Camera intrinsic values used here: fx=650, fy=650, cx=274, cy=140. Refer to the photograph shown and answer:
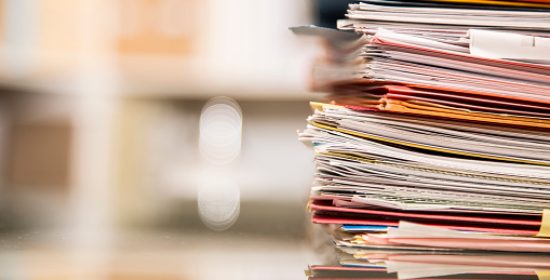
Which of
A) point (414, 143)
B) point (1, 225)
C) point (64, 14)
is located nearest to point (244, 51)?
point (64, 14)

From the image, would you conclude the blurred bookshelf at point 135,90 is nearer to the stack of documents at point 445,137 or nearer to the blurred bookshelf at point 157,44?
the blurred bookshelf at point 157,44

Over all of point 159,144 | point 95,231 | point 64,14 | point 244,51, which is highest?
point 64,14

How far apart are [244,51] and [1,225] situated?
1.28 metres

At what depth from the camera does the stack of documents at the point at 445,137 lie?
546 millimetres

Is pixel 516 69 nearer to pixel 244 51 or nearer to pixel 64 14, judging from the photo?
pixel 244 51

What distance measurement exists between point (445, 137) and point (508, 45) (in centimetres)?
9

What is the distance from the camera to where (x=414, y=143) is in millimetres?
556

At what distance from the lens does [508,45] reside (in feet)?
1.80

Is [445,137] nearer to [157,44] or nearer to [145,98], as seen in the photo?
[157,44]

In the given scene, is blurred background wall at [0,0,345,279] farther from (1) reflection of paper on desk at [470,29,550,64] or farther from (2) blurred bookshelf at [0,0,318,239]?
(1) reflection of paper on desk at [470,29,550,64]

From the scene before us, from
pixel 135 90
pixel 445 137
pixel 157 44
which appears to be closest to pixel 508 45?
pixel 445 137

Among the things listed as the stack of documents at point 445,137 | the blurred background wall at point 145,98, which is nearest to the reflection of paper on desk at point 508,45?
the stack of documents at point 445,137

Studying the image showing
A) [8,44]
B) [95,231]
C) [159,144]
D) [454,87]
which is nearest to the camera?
[454,87]

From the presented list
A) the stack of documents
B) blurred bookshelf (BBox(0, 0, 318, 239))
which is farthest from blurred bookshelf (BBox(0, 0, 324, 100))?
the stack of documents
